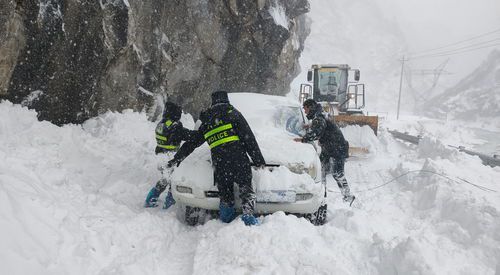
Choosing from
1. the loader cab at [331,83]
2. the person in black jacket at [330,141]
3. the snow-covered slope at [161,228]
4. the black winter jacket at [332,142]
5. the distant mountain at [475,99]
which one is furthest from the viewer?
the distant mountain at [475,99]

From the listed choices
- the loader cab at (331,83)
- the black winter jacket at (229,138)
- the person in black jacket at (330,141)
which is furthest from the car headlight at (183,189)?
the loader cab at (331,83)

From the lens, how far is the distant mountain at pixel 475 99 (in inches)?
2336

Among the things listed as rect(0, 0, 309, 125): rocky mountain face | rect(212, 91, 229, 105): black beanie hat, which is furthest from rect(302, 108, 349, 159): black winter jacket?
rect(0, 0, 309, 125): rocky mountain face

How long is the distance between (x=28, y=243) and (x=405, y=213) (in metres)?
5.36

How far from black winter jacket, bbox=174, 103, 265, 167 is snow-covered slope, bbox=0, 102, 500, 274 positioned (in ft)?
2.34

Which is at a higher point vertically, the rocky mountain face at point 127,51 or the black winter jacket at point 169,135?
the rocky mountain face at point 127,51

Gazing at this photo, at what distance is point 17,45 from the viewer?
5.67 meters

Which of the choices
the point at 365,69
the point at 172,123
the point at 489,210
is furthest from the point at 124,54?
the point at 365,69

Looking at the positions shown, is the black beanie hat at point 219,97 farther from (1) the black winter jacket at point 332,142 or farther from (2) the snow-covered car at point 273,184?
(1) the black winter jacket at point 332,142

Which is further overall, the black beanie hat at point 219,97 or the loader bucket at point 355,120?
the loader bucket at point 355,120

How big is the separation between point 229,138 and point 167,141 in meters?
1.42

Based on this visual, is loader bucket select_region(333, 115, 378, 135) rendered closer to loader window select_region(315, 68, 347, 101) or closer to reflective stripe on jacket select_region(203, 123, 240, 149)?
loader window select_region(315, 68, 347, 101)

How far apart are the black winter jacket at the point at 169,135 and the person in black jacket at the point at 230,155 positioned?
35.6 inches

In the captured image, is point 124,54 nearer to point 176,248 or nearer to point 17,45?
point 17,45
